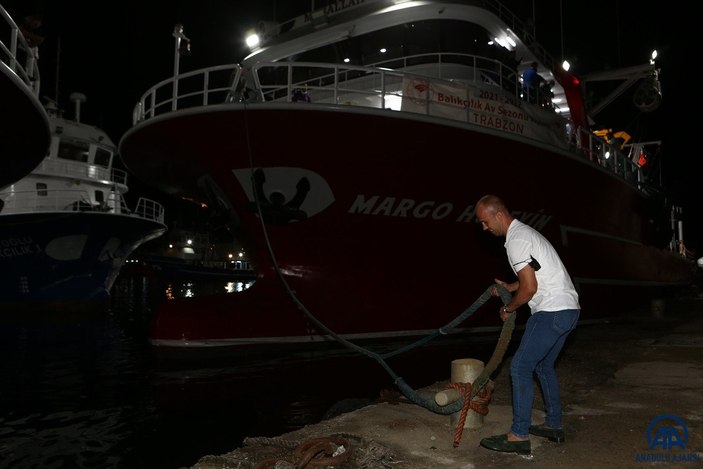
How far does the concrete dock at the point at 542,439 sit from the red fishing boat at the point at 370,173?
3.15 metres

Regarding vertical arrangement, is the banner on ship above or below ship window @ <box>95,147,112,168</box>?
below

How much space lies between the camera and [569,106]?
13398mm

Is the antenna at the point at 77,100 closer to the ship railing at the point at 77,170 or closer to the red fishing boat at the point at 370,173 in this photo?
the ship railing at the point at 77,170

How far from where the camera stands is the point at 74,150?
68.9ft

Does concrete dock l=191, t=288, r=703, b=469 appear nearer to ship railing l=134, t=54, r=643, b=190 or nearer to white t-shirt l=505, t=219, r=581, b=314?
white t-shirt l=505, t=219, r=581, b=314

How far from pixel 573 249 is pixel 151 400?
8.46 meters

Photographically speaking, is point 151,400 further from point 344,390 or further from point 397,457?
point 397,457

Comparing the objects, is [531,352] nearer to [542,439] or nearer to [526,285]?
[526,285]

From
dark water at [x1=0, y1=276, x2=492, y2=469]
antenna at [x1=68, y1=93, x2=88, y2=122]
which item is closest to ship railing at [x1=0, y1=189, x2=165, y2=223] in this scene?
antenna at [x1=68, y1=93, x2=88, y2=122]

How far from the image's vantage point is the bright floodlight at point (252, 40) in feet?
38.9

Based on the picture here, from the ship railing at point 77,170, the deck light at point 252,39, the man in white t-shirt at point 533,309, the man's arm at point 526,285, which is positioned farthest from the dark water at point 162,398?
the ship railing at point 77,170
